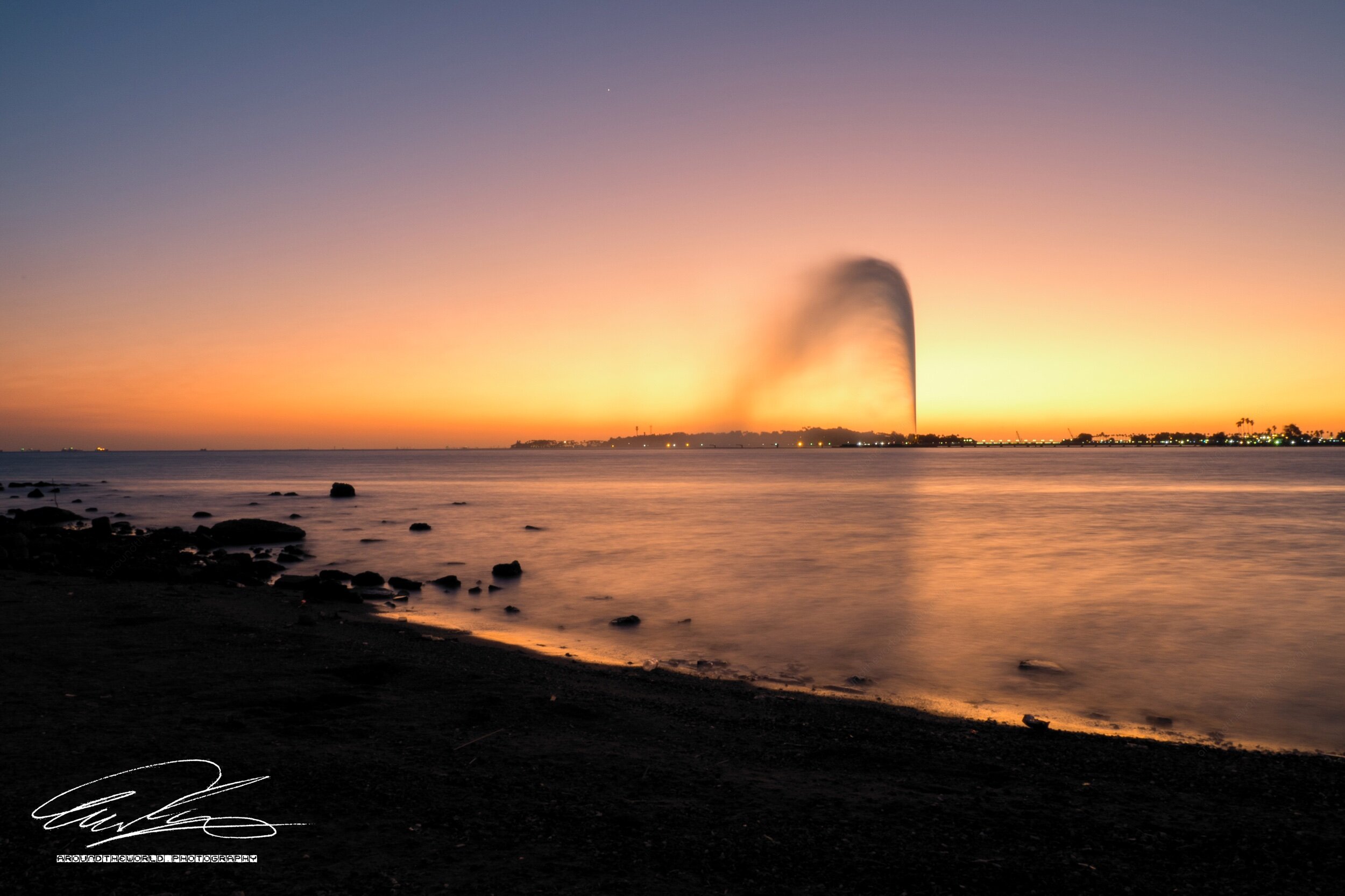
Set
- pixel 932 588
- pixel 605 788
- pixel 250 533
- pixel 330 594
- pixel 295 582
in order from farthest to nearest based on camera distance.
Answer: pixel 250 533, pixel 932 588, pixel 295 582, pixel 330 594, pixel 605 788

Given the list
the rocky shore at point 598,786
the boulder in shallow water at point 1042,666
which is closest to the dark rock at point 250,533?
the rocky shore at point 598,786

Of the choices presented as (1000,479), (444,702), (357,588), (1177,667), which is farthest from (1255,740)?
(1000,479)

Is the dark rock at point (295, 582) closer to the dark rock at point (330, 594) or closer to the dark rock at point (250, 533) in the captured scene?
the dark rock at point (330, 594)

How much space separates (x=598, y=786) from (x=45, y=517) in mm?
39667

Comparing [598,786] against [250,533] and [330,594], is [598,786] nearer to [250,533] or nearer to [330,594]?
[330,594]

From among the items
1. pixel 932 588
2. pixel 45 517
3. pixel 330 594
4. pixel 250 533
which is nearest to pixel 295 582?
pixel 330 594

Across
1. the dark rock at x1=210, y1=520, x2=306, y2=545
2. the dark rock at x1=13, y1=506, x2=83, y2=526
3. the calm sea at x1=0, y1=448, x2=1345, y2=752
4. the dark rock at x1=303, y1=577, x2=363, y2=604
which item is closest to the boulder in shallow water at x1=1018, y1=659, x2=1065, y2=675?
the calm sea at x1=0, y1=448, x2=1345, y2=752

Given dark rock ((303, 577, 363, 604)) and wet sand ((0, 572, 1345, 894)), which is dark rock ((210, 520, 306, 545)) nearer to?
dark rock ((303, 577, 363, 604))

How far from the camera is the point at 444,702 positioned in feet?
26.9

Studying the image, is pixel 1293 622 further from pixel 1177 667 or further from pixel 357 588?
pixel 357 588

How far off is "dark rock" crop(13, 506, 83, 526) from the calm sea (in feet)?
12.3

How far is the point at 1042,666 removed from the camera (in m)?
13.0

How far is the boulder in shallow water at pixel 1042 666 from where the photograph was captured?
1274 cm

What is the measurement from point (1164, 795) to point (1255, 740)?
14.3 feet
